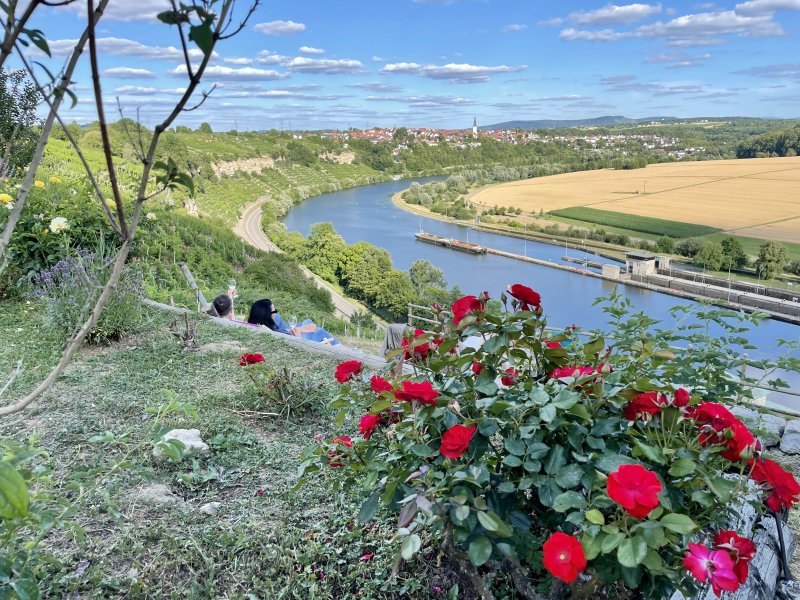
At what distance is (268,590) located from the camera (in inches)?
54.7

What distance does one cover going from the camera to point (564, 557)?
841 mm

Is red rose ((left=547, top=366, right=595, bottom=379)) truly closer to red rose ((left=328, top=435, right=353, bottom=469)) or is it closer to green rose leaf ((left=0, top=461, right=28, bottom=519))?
red rose ((left=328, top=435, right=353, bottom=469))

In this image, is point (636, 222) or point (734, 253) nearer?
point (734, 253)

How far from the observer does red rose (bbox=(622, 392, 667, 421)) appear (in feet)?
3.40

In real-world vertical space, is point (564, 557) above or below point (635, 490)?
below

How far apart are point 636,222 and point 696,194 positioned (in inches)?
174

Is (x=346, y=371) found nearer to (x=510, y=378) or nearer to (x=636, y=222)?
(x=510, y=378)

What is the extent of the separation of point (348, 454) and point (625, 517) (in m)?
0.74

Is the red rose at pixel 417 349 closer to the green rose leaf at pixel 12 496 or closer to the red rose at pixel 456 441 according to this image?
the red rose at pixel 456 441

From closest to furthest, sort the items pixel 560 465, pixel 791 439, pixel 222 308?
pixel 560 465, pixel 791 439, pixel 222 308

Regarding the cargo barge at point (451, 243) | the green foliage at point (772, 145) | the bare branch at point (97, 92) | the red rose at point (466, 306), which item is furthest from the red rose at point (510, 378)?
the green foliage at point (772, 145)

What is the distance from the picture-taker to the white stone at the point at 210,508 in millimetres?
1737

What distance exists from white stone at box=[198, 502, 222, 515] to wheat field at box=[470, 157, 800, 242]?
2487 centimetres

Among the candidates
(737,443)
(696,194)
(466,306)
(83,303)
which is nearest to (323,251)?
(696,194)
